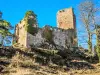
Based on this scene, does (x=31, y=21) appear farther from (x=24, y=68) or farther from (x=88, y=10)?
(x=24, y=68)

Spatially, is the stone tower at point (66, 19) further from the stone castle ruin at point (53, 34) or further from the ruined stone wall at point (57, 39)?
the ruined stone wall at point (57, 39)

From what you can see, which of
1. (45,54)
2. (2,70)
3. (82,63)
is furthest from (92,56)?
(2,70)

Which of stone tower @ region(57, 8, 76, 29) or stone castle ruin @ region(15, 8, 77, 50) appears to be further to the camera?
stone tower @ region(57, 8, 76, 29)

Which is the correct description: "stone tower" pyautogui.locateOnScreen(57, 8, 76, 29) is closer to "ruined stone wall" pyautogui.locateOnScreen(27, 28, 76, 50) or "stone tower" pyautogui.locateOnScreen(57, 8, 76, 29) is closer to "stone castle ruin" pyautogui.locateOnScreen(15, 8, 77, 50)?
"stone castle ruin" pyautogui.locateOnScreen(15, 8, 77, 50)

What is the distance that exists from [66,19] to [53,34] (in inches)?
241

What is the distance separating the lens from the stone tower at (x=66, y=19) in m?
48.8

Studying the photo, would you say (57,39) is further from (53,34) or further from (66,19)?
(66,19)

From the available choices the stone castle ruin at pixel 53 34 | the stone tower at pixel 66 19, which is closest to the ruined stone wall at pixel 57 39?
the stone castle ruin at pixel 53 34

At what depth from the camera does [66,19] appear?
49.3m

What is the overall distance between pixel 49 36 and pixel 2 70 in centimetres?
1735

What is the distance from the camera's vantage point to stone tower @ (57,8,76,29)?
48781mm

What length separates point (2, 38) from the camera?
127 ft

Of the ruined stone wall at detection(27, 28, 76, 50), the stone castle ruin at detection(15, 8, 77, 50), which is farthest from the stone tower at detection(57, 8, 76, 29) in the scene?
the ruined stone wall at detection(27, 28, 76, 50)

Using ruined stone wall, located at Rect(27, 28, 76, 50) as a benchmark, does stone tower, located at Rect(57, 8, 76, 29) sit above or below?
above
